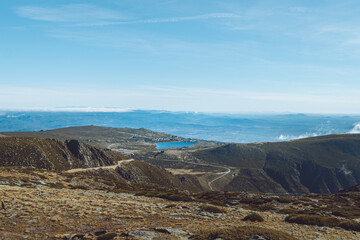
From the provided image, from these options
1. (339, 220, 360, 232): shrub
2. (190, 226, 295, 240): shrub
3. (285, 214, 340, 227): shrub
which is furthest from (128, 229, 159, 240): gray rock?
(339, 220, 360, 232): shrub

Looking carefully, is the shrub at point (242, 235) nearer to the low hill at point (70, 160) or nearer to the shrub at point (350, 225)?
the shrub at point (350, 225)

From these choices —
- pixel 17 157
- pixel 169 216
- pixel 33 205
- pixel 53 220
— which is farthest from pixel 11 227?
pixel 17 157

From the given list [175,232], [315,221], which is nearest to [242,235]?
[175,232]

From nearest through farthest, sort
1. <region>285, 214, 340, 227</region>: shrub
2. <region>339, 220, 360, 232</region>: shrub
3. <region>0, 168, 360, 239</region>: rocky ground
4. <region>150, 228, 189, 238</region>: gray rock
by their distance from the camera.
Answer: <region>0, 168, 360, 239</region>: rocky ground, <region>150, 228, 189, 238</region>: gray rock, <region>339, 220, 360, 232</region>: shrub, <region>285, 214, 340, 227</region>: shrub

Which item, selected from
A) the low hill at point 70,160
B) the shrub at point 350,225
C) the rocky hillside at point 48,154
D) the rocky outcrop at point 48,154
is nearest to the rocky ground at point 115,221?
the shrub at point 350,225

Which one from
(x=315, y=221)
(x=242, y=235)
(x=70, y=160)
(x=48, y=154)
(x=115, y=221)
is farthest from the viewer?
(x=70, y=160)

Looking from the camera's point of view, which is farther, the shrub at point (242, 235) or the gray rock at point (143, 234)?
the gray rock at point (143, 234)

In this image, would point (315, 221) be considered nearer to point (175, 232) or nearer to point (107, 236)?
point (175, 232)

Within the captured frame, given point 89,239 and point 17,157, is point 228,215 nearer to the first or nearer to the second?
point 89,239

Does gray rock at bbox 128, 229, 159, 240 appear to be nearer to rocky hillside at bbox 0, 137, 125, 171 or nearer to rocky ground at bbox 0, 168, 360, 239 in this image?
rocky ground at bbox 0, 168, 360, 239

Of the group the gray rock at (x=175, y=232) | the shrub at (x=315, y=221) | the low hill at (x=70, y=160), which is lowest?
the low hill at (x=70, y=160)

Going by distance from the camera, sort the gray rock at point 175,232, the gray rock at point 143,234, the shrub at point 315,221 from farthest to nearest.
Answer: the shrub at point 315,221 → the gray rock at point 175,232 → the gray rock at point 143,234
